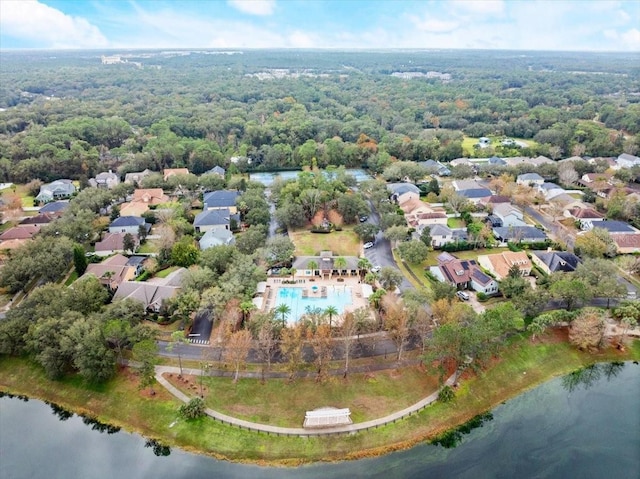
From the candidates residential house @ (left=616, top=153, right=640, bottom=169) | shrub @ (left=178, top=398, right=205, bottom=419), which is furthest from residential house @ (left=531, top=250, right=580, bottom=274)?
residential house @ (left=616, top=153, right=640, bottom=169)

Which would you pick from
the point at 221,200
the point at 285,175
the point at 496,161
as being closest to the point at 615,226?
the point at 496,161

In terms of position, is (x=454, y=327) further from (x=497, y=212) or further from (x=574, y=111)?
(x=574, y=111)

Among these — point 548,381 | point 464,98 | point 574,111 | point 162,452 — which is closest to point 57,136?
point 162,452

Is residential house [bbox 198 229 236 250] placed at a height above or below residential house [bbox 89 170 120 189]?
above

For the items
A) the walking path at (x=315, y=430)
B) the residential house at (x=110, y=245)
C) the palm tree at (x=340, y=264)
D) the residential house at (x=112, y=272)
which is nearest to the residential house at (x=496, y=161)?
the palm tree at (x=340, y=264)

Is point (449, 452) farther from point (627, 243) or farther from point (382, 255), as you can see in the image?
point (627, 243)

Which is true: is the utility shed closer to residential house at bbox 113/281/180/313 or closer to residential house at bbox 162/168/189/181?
residential house at bbox 113/281/180/313
